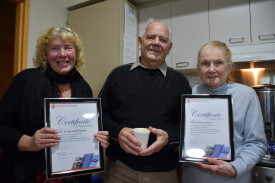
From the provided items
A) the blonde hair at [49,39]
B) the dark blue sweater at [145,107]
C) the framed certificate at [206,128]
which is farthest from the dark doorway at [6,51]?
the framed certificate at [206,128]

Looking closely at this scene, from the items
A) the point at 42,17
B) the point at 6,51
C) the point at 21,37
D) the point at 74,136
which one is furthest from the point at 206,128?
the point at 6,51

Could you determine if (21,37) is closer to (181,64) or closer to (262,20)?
(181,64)

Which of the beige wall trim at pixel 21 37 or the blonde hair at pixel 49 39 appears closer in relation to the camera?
the blonde hair at pixel 49 39

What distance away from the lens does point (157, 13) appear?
2133mm

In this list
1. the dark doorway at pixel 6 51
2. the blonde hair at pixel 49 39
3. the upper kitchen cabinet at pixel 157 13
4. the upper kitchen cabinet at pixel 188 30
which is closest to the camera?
the blonde hair at pixel 49 39

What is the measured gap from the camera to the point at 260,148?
0.93m

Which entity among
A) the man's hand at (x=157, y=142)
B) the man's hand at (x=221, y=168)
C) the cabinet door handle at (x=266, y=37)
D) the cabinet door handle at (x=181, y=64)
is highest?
the cabinet door handle at (x=266, y=37)

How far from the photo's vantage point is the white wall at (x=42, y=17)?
1.79m

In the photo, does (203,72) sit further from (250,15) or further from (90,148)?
(250,15)

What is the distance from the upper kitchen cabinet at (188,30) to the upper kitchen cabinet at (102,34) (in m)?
0.45

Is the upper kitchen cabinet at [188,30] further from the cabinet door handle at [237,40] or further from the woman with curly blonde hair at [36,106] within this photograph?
the woman with curly blonde hair at [36,106]

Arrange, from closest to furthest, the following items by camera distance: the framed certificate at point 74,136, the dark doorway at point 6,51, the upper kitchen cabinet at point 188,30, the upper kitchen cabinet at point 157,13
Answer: the framed certificate at point 74,136
the upper kitchen cabinet at point 188,30
the upper kitchen cabinet at point 157,13
the dark doorway at point 6,51

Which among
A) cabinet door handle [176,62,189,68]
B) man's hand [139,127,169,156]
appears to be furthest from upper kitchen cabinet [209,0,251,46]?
man's hand [139,127,169,156]

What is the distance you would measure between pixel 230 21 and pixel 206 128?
1264mm
